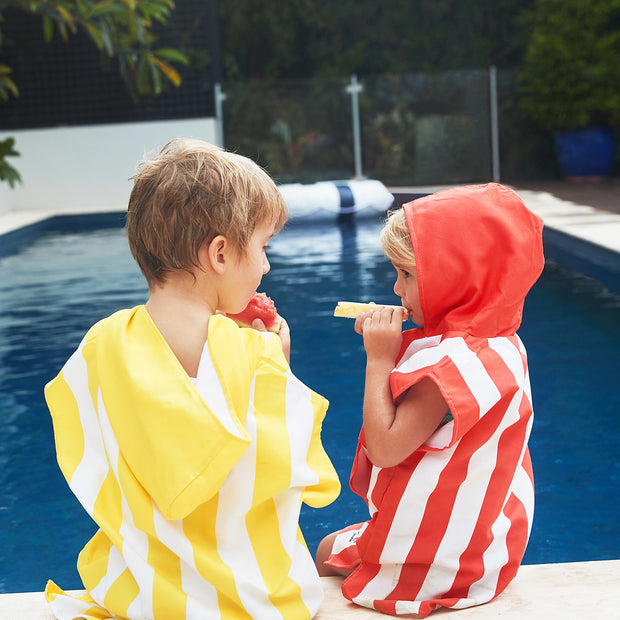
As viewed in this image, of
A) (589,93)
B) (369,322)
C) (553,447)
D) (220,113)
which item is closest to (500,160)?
(589,93)

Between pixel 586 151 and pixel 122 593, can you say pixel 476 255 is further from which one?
pixel 586 151

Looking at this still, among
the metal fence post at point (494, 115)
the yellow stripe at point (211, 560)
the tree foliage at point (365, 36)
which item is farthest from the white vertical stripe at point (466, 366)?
the tree foliage at point (365, 36)

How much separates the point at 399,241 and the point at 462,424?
32 cm

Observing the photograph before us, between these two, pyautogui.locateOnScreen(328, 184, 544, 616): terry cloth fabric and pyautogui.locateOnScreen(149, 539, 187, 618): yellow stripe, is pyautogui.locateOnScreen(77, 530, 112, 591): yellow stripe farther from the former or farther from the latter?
pyautogui.locateOnScreen(328, 184, 544, 616): terry cloth fabric

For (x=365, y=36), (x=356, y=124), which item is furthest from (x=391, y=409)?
(x=365, y=36)

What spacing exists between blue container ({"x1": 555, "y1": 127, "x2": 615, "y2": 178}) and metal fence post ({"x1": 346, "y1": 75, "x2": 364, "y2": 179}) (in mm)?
3085

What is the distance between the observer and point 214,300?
49.6 inches

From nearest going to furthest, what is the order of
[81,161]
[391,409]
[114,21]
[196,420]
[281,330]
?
[196,420] → [391,409] → [281,330] → [114,21] → [81,161]

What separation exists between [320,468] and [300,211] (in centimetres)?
899

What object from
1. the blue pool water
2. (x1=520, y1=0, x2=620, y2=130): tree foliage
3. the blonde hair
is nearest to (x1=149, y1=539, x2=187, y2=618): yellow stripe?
the blonde hair

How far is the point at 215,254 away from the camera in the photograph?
3.95 ft

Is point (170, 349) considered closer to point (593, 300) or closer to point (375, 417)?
point (375, 417)

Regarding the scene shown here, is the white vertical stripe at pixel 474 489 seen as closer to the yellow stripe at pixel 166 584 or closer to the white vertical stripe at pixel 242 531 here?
the white vertical stripe at pixel 242 531

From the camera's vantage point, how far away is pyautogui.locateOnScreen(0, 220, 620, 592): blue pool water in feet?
8.20
